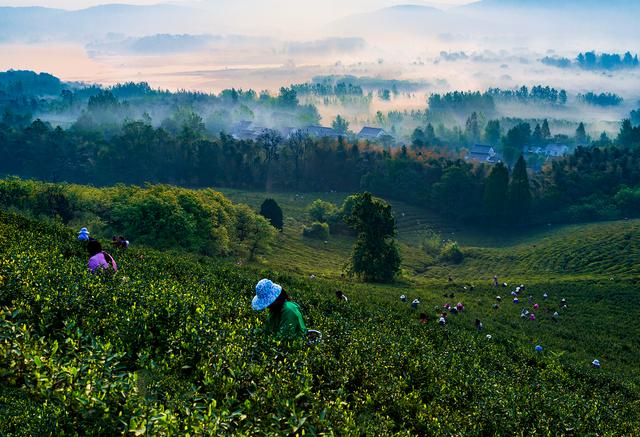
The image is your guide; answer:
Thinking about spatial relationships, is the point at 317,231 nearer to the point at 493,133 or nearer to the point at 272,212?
the point at 272,212

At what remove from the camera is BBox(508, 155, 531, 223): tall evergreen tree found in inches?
3770

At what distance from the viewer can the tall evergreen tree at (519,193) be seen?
314 ft

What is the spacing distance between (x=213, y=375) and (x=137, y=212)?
40400 millimetres

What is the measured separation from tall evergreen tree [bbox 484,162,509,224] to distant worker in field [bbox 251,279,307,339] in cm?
8908

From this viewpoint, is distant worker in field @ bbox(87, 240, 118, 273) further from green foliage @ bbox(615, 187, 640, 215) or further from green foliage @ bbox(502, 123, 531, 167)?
green foliage @ bbox(502, 123, 531, 167)

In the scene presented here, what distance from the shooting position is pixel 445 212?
106 metres

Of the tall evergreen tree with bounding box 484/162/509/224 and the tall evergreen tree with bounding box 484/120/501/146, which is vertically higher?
the tall evergreen tree with bounding box 484/120/501/146

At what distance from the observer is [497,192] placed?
9681cm

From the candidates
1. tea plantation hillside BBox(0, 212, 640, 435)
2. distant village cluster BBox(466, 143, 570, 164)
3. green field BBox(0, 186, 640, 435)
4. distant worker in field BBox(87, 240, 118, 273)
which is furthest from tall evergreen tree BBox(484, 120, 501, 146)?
distant worker in field BBox(87, 240, 118, 273)

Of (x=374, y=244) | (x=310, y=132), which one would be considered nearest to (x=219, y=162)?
(x=374, y=244)

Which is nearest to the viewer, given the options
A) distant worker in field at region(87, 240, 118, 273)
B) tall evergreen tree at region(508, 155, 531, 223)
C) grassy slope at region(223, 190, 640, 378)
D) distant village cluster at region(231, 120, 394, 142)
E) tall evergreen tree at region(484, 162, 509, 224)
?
distant worker in field at region(87, 240, 118, 273)

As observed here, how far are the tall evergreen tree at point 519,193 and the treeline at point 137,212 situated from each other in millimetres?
56930

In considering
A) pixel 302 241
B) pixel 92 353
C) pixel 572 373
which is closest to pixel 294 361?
pixel 92 353

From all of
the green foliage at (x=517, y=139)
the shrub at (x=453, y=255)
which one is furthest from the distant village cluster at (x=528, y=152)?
the shrub at (x=453, y=255)
